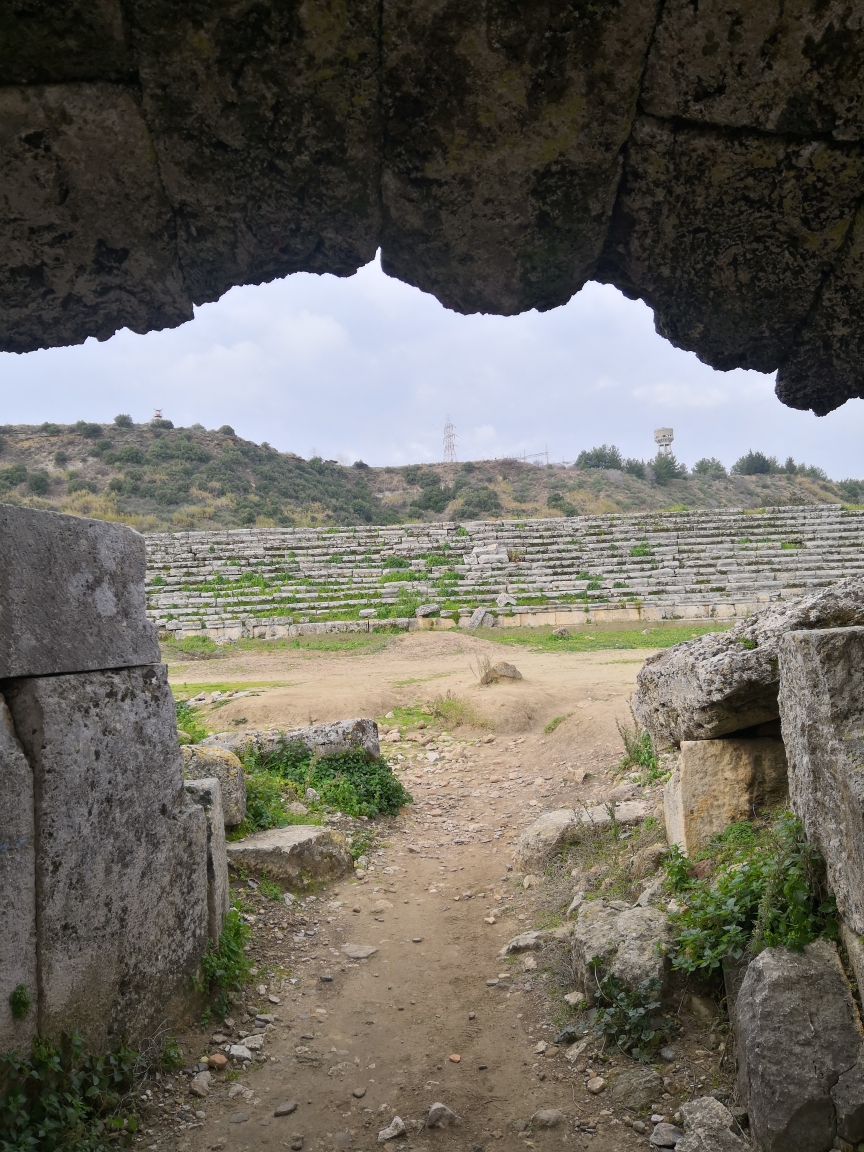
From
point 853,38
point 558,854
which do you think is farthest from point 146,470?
point 853,38

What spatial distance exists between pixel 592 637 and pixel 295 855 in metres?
13.6

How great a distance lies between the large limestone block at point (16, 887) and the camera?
2787mm

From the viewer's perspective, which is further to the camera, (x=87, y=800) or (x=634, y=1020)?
(x=634, y=1020)

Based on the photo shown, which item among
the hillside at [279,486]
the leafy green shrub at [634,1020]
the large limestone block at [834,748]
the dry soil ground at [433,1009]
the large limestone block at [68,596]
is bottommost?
the dry soil ground at [433,1009]

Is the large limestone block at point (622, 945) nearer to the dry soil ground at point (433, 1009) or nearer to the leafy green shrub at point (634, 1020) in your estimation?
the leafy green shrub at point (634, 1020)

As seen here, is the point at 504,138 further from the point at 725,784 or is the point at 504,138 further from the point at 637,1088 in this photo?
the point at 725,784

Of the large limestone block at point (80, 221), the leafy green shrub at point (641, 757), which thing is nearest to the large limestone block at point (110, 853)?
the large limestone block at point (80, 221)

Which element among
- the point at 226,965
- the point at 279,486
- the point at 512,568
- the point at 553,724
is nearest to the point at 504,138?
the point at 226,965

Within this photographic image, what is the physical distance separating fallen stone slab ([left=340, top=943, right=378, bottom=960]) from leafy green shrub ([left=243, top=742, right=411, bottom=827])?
76.9 inches

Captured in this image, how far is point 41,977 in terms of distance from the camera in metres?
2.94

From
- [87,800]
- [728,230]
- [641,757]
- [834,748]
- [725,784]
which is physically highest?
[728,230]

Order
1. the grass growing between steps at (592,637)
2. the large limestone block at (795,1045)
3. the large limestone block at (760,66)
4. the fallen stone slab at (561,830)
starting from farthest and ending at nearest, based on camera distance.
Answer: the grass growing between steps at (592,637)
the fallen stone slab at (561,830)
the large limestone block at (795,1045)
the large limestone block at (760,66)

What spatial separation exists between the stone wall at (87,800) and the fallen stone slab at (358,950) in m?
1.34

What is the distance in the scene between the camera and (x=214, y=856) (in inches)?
160
